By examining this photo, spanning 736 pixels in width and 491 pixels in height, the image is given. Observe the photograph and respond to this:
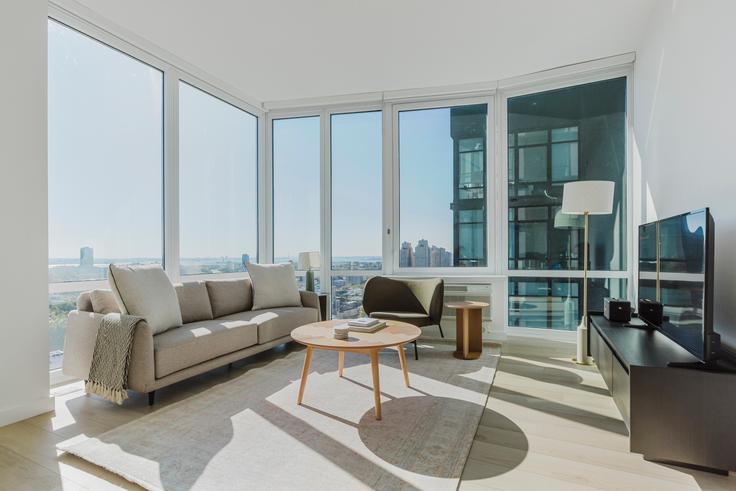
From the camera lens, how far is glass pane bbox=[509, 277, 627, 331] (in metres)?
4.32

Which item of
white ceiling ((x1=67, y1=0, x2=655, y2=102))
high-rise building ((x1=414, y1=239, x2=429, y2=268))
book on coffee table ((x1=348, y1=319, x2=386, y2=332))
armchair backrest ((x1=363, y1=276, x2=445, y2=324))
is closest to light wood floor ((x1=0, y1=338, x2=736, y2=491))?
book on coffee table ((x1=348, y1=319, x2=386, y2=332))

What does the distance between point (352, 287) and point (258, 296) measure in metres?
1.40

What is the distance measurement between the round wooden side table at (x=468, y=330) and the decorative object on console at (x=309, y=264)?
1.74m

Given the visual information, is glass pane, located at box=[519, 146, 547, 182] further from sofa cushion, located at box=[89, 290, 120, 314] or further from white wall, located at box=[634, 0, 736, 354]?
sofa cushion, located at box=[89, 290, 120, 314]

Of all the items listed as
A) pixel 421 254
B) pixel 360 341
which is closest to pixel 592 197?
pixel 421 254

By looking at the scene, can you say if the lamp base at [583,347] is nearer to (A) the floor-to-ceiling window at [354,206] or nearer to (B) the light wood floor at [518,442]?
(B) the light wood floor at [518,442]

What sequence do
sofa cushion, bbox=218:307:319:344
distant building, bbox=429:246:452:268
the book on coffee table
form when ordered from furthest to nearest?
distant building, bbox=429:246:452:268
sofa cushion, bbox=218:307:319:344
the book on coffee table

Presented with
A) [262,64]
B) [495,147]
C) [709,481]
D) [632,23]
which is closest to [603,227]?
[495,147]

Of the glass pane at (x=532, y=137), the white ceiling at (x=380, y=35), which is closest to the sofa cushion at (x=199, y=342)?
the white ceiling at (x=380, y=35)

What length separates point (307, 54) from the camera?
399 centimetres

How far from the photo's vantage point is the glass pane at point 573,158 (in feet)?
13.9

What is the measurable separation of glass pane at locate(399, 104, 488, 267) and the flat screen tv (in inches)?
84.8

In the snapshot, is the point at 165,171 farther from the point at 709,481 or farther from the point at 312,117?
the point at 709,481

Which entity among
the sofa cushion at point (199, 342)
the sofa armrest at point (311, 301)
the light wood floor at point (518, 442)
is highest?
the sofa armrest at point (311, 301)
